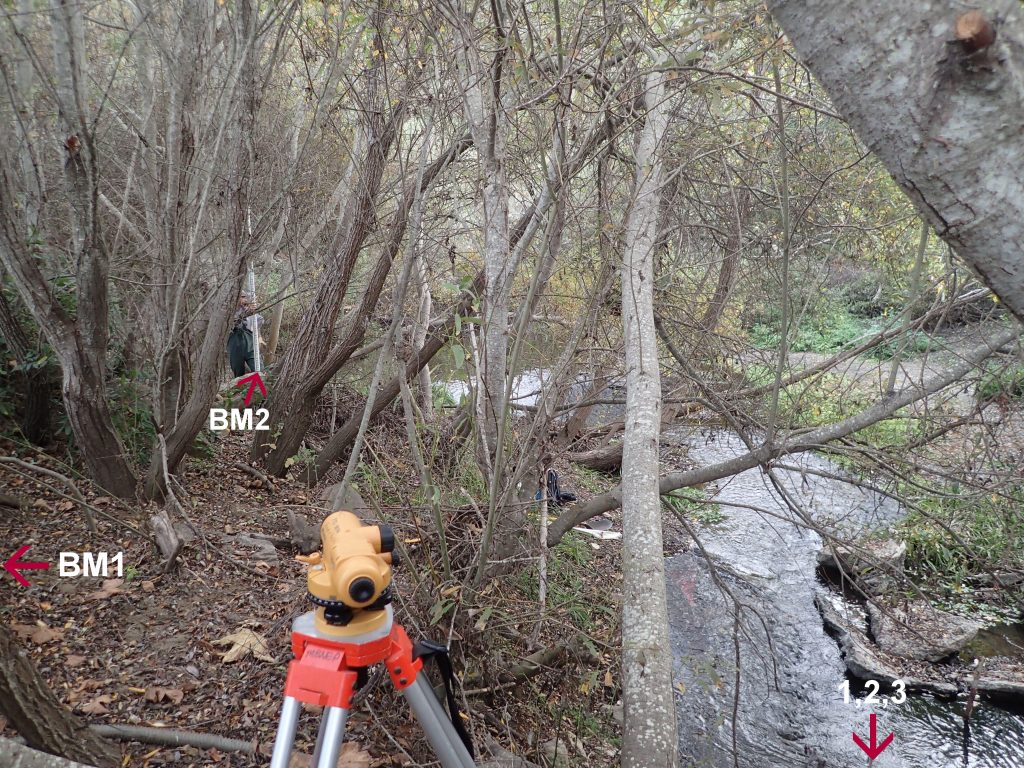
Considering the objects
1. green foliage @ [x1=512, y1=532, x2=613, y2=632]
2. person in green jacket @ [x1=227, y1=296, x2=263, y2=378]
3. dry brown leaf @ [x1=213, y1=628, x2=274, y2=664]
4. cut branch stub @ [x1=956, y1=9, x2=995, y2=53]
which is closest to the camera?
cut branch stub @ [x1=956, y1=9, x2=995, y2=53]

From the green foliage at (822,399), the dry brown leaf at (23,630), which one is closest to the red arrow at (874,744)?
the green foliage at (822,399)

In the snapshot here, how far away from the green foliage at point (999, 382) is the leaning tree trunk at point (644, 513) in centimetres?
166

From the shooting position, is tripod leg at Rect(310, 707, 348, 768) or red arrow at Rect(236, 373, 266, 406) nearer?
tripod leg at Rect(310, 707, 348, 768)

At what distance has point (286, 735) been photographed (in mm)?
1354

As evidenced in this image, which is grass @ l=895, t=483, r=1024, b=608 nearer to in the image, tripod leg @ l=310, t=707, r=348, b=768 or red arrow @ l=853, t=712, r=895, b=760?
red arrow @ l=853, t=712, r=895, b=760

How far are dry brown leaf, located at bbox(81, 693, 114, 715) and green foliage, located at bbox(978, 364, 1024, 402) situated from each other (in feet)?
14.1

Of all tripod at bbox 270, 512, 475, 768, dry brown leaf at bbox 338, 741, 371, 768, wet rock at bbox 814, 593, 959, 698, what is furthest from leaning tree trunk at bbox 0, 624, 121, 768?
wet rock at bbox 814, 593, 959, 698

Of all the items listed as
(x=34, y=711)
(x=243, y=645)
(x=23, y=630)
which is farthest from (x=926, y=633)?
(x=23, y=630)

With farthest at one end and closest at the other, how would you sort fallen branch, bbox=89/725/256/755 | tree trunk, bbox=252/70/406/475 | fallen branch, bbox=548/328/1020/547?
1. tree trunk, bbox=252/70/406/475
2. fallen branch, bbox=548/328/1020/547
3. fallen branch, bbox=89/725/256/755

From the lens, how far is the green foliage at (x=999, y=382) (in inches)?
124

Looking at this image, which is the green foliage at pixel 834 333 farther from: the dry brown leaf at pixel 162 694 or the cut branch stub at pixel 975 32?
the cut branch stub at pixel 975 32

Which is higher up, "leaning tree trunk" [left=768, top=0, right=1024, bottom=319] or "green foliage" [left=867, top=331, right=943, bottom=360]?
"green foliage" [left=867, top=331, right=943, bottom=360]

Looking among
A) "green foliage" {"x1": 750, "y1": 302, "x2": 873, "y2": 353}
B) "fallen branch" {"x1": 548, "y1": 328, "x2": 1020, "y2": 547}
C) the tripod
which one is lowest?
the tripod

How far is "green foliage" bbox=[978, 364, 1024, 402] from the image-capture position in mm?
3148
